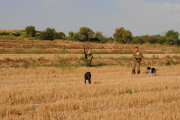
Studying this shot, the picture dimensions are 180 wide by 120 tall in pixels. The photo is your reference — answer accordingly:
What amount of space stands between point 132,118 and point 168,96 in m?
2.85

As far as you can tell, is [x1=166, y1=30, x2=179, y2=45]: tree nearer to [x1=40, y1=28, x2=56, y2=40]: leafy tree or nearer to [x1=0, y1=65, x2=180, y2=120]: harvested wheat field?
[x1=40, y1=28, x2=56, y2=40]: leafy tree

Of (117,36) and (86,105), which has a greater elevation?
(117,36)

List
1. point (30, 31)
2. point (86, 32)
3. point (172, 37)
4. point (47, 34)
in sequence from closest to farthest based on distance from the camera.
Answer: point (47, 34) → point (172, 37) → point (30, 31) → point (86, 32)

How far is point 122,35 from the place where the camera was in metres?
64.1

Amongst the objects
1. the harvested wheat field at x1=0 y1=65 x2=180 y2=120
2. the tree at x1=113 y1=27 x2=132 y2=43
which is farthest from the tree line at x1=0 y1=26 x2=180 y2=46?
the harvested wheat field at x1=0 y1=65 x2=180 y2=120

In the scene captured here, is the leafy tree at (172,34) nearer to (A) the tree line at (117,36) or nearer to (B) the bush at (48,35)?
(A) the tree line at (117,36)

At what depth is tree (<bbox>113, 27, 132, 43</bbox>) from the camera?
62.9 meters

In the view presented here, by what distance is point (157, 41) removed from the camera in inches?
2608

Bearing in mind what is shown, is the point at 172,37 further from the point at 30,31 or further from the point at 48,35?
the point at 30,31

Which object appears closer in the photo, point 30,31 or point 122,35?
point 30,31

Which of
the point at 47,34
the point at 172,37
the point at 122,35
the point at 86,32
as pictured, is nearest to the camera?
the point at 47,34

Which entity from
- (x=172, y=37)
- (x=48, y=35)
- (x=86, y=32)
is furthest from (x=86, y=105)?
(x=86, y=32)

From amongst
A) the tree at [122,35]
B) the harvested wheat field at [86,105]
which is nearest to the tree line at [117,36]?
the tree at [122,35]

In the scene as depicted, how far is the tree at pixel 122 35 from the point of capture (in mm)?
62856
